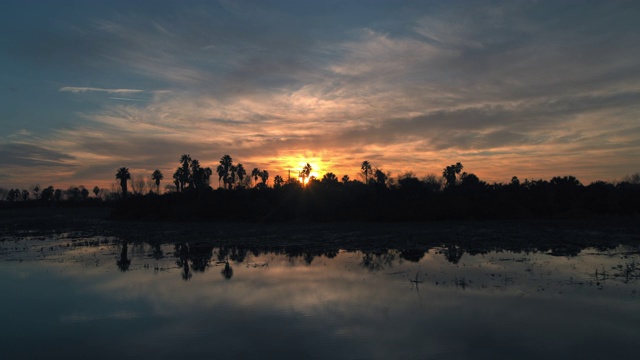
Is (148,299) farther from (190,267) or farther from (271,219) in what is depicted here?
(271,219)

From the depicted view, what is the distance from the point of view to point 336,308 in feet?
40.5

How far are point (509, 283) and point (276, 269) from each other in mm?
10189

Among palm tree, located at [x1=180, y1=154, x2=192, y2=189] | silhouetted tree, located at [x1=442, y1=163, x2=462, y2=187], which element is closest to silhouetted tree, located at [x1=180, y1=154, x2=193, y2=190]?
palm tree, located at [x1=180, y1=154, x2=192, y2=189]

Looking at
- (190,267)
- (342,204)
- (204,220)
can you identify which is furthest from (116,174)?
(190,267)

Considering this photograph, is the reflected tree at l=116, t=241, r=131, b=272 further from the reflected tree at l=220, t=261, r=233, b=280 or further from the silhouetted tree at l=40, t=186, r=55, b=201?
the silhouetted tree at l=40, t=186, r=55, b=201

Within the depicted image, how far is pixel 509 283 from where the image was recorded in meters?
14.5

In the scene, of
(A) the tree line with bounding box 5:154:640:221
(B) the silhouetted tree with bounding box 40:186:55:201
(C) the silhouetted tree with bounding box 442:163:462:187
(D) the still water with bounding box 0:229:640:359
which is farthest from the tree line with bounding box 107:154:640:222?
(B) the silhouetted tree with bounding box 40:186:55:201

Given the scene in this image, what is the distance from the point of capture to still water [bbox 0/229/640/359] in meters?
9.36

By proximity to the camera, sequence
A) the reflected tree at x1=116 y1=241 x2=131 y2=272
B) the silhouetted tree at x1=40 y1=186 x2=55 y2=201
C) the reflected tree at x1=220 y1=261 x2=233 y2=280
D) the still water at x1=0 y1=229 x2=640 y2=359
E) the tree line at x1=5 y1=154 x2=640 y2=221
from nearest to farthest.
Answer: the still water at x1=0 y1=229 x2=640 y2=359 < the reflected tree at x1=220 y1=261 x2=233 y2=280 < the reflected tree at x1=116 y1=241 x2=131 y2=272 < the tree line at x1=5 y1=154 x2=640 y2=221 < the silhouetted tree at x1=40 y1=186 x2=55 y2=201

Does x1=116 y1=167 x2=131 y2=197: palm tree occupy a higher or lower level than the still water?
higher

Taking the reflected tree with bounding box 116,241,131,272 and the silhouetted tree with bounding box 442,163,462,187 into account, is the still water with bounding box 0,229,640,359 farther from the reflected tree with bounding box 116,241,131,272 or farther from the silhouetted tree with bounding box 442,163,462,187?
the silhouetted tree with bounding box 442,163,462,187

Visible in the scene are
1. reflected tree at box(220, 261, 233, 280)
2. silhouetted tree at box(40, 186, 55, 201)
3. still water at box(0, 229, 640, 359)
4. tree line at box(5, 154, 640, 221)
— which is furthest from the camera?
silhouetted tree at box(40, 186, 55, 201)

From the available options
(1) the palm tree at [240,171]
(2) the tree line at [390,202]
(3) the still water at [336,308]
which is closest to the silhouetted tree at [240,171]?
(1) the palm tree at [240,171]

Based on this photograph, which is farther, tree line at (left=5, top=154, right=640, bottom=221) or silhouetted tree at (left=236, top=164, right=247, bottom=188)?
Answer: silhouetted tree at (left=236, top=164, right=247, bottom=188)
